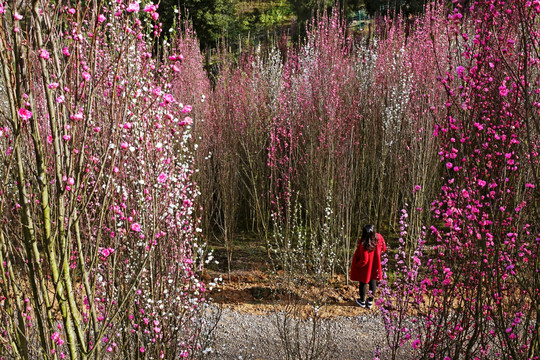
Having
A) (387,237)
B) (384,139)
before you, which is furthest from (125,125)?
(387,237)

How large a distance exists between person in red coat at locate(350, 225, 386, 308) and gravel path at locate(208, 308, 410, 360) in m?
0.52

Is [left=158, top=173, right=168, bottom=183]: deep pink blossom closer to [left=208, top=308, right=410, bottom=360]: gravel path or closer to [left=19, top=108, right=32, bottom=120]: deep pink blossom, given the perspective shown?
[left=19, top=108, right=32, bottom=120]: deep pink blossom

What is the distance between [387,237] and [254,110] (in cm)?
345

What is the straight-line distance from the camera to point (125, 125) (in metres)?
2.18

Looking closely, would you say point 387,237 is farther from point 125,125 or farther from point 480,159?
point 125,125

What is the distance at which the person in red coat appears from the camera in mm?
5594

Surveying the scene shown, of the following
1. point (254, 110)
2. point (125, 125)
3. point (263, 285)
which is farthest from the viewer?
point (254, 110)

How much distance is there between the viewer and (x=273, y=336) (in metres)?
5.43

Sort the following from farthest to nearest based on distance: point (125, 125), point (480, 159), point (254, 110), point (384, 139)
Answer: point (254, 110), point (384, 139), point (480, 159), point (125, 125)

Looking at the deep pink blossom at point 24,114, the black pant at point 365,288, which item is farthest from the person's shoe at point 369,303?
the deep pink blossom at point 24,114

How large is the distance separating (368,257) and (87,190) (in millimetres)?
Result: 3824

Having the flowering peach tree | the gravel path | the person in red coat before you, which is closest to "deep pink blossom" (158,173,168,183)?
the flowering peach tree

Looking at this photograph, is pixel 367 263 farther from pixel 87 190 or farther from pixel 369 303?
pixel 87 190

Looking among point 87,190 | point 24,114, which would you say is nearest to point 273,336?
point 87,190
